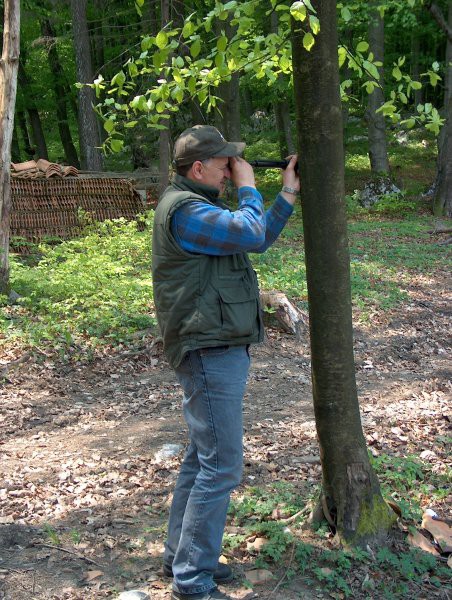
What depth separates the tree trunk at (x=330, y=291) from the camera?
3070 millimetres

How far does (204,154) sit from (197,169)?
77 mm

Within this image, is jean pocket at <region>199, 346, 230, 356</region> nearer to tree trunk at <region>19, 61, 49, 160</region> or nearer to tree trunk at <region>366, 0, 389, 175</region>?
tree trunk at <region>366, 0, 389, 175</region>

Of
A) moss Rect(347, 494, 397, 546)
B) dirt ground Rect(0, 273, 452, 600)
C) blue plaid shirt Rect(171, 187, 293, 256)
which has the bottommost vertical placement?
dirt ground Rect(0, 273, 452, 600)

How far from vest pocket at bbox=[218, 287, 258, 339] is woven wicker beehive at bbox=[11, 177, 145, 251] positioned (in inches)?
461

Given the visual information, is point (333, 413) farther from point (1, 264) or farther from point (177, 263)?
point (1, 264)

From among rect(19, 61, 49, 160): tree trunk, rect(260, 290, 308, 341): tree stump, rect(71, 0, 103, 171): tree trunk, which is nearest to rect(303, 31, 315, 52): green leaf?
rect(260, 290, 308, 341): tree stump

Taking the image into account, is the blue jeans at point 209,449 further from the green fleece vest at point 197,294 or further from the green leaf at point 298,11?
the green leaf at point 298,11

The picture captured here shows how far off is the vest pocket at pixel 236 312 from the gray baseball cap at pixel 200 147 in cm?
61

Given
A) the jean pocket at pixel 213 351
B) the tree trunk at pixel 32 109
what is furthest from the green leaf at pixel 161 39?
the tree trunk at pixel 32 109

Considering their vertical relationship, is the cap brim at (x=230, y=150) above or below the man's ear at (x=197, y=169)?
above

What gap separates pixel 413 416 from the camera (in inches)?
219

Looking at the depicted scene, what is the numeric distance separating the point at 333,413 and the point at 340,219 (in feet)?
3.25

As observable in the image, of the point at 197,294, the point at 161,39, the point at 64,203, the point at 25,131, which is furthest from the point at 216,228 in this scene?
the point at 25,131

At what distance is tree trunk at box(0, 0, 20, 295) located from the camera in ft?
28.3
